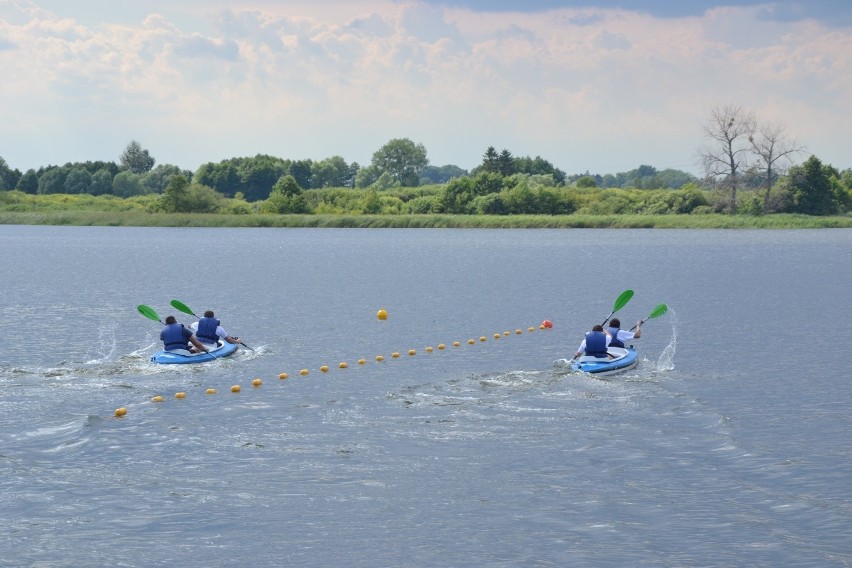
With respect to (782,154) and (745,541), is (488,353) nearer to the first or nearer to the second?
(745,541)

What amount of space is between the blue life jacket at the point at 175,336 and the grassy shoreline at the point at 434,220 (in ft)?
314

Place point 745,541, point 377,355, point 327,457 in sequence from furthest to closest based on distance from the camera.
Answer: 1. point 377,355
2. point 327,457
3. point 745,541

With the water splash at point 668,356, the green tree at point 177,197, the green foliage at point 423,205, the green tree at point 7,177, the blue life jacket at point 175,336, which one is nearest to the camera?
the blue life jacket at point 175,336

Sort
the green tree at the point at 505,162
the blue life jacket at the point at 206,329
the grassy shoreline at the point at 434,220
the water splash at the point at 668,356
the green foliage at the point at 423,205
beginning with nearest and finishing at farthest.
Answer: the blue life jacket at the point at 206,329 < the water splash at the point at 668,356 < the grassy shoreline at the point at 434,220 < the green foliage at the point at 423,205 < the green tree at the point at 505,162

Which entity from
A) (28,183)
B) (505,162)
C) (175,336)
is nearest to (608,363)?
(175,336)

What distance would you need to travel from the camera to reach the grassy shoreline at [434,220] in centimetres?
12094

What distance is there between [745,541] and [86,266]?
6446cm

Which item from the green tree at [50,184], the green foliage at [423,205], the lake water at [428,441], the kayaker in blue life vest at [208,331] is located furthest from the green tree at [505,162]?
the kayaker in blue life vest at [208,331]

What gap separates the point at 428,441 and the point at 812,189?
110460 millimetres

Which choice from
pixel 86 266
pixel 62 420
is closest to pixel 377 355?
pixel 62 420

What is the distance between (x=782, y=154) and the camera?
126188mm

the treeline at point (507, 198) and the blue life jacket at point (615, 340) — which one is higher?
the treeline at point (507, 198)

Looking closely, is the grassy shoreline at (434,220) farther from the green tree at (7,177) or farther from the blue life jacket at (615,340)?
the blue life jacket at (615,340)

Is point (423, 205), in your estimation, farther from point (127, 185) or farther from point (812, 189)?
point (127, 185)
